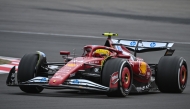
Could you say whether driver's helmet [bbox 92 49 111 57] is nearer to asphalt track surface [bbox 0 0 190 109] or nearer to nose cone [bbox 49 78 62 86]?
asphalt track surface [bbox 0 0 190 109]

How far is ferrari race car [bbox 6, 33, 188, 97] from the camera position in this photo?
11.1 meters

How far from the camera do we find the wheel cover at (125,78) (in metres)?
11.4

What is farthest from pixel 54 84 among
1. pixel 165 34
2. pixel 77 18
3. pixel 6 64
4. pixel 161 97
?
pixel 77 18

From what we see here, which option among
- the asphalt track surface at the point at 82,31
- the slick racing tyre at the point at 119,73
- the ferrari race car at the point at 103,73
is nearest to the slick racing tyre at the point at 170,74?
the ferrari race car at the point at 103,73

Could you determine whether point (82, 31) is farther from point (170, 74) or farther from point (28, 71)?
point (28, 71)

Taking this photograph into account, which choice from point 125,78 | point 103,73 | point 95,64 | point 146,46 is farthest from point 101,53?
point 146,46

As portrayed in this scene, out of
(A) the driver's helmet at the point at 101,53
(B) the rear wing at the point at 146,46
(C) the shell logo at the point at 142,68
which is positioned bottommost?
(C) the shell logo at the point at 142,68

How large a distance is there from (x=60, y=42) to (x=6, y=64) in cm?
701

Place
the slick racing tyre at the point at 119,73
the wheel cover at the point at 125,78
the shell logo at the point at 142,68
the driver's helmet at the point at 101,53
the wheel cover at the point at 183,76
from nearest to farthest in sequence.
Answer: the slick racing tyre at the point at 119,73, the wheel cover at the point at 125,78, the driver's helmet at the point at 101,53, the shell logo at the point at 142,68, the wheel cover at the point at 183,76

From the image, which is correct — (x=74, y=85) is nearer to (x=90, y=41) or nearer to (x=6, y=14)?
(x=90, y=41)

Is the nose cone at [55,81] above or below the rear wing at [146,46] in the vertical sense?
below

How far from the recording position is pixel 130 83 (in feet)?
38.3

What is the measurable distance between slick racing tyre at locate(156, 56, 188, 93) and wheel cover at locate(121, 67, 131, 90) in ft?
4.14

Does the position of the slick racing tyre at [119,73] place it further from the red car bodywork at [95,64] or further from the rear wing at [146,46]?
the rear wing at [146,46]
